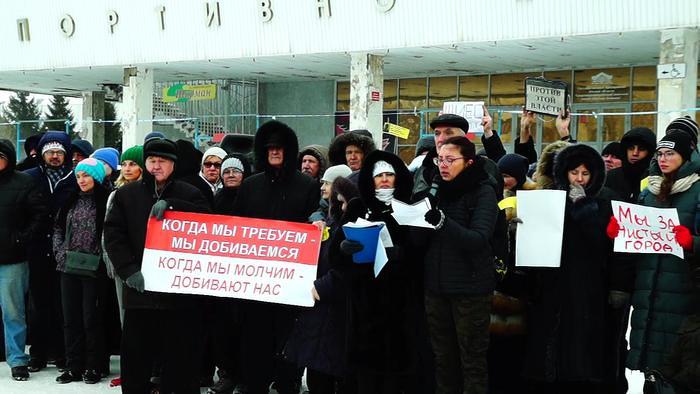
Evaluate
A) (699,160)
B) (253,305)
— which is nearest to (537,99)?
(699,160)

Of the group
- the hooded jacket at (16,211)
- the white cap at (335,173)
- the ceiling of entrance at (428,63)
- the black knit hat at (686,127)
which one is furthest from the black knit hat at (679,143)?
the ceiling of entrance at (428,63)

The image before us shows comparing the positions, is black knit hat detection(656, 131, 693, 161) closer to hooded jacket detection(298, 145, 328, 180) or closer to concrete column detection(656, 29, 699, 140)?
hooded jacket detection(298, 145, 328, 180)

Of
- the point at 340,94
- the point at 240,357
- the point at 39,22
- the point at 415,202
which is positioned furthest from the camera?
the point at 340,94

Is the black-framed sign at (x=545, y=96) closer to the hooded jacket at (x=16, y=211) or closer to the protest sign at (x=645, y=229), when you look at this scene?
the protest sign at (x=645, y=229)

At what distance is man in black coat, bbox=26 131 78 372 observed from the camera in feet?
25.1

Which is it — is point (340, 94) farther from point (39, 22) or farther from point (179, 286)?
point (179, 286)

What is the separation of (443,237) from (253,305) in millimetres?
1632

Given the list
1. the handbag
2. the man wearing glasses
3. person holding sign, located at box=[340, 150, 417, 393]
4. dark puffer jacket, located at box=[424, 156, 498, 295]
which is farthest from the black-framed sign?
the handbag

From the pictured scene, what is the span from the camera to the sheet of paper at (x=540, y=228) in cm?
572

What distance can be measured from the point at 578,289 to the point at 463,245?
1.00 metres

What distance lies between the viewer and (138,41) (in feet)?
79.5

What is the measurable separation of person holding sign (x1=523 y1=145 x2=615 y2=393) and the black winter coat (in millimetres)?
2424

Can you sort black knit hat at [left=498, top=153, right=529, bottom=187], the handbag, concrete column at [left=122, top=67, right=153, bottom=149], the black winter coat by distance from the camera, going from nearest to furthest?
the black winter coat → black knit hat at [left=498, top=153, right=529, bottom=187] → the handbag → concrete column at [left=122, top=67, right=153, bottom=149]

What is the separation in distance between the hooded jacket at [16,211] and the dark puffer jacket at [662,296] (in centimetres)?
483
